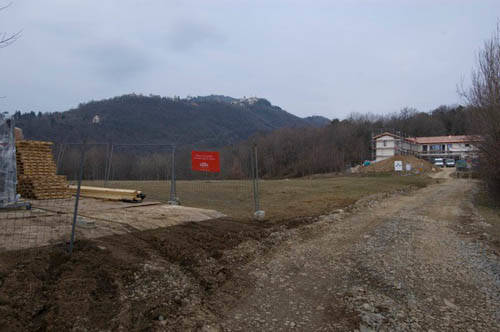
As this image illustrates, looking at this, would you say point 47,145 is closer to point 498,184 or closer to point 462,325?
point 462,325

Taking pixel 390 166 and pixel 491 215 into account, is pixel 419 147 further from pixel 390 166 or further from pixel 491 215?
pixel 491 215

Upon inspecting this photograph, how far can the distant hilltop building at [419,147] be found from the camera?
75938mm

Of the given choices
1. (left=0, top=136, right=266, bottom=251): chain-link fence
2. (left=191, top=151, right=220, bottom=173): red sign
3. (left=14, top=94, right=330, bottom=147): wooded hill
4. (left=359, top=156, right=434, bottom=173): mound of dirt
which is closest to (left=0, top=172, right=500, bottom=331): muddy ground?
(left=0, top=136, right=266, bottom=251): chain-link fence

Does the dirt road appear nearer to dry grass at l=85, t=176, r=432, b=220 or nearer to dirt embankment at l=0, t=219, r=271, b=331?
dirt embankment at l=0, t=219, r=271, b=331

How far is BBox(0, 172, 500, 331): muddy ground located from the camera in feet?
15.1

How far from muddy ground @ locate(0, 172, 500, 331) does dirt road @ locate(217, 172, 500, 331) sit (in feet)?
0.08

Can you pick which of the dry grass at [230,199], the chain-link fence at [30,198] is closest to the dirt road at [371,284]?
the dry grass at [230,199]

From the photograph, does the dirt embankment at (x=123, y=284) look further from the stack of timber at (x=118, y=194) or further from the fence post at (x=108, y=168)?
the fence post at (x=108, y=168)

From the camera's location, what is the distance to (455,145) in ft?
272

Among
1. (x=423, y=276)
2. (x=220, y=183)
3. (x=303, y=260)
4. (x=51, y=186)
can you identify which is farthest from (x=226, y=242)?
(x=51, y=186)

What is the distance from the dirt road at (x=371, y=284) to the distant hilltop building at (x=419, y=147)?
69.5m

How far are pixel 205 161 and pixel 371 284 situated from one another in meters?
8.24

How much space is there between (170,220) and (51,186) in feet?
21.4

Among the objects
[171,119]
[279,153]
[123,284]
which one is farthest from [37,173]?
[171,119]
